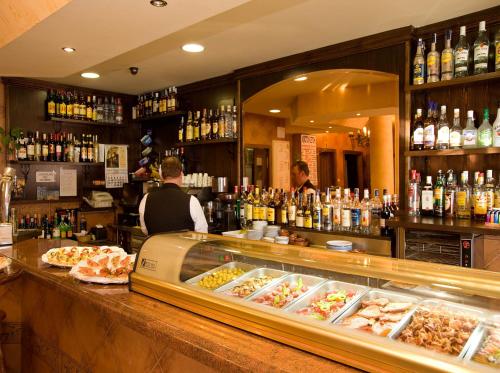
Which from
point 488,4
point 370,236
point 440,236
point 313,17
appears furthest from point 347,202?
point 488,4

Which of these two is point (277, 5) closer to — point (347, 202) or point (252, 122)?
point (347, 202)

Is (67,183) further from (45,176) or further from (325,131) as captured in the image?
(325,131)

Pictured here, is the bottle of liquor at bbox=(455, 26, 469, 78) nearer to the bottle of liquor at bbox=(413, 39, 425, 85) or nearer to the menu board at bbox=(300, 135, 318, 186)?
the bottle of liquor at bbox=(413, 39, 425, 85)

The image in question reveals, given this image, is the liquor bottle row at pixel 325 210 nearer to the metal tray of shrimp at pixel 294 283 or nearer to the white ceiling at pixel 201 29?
the white ceiling at pixel 201 29

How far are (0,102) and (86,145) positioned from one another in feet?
3.61

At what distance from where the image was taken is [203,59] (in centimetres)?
420

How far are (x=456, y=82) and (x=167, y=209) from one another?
2.39m

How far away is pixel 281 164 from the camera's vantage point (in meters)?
6.18

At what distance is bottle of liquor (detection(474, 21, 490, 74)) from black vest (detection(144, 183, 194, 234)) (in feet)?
7.84

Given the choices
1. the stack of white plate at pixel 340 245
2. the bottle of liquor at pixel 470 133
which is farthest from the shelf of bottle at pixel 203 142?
the bottle of liquor at pixel 470 133

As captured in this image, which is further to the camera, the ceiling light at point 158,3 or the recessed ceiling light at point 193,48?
the recessed ceiling light at point 193,48

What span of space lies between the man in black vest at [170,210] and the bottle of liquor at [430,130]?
190cm

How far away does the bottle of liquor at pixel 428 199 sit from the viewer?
10.6 ft

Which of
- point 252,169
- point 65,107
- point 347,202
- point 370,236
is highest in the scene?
point 65,107
